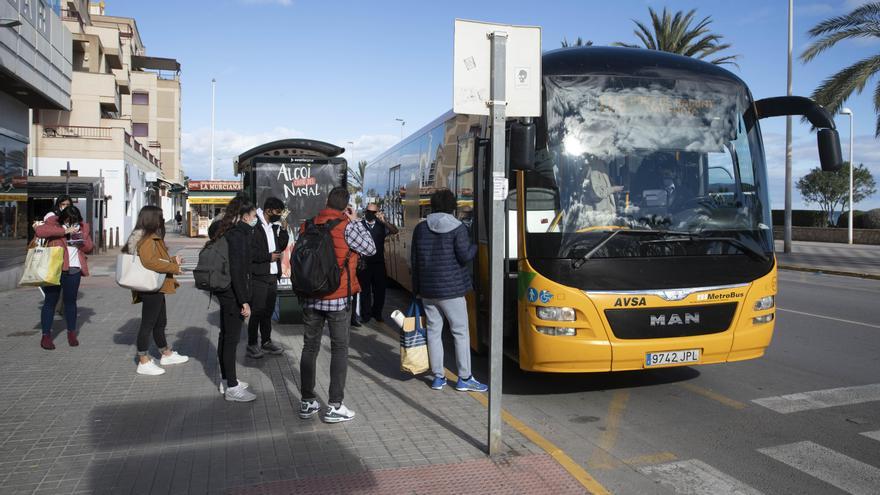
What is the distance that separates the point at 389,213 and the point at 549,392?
7.93 metres

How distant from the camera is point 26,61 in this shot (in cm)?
1422

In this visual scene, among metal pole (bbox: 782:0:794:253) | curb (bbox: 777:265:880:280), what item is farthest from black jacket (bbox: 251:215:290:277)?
metal pole (bbox: 782:0:794:253)

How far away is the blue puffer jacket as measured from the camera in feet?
20.4

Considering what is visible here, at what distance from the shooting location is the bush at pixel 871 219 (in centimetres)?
3687

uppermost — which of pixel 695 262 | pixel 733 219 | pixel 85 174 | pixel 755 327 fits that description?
pixel 85 174

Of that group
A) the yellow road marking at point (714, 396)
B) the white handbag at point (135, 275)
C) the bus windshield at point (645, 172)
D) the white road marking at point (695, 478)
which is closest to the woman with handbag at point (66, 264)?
the white handbag at point (135, 275)

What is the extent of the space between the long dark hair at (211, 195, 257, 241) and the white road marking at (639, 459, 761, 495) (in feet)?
13.3

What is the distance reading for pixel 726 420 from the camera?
5688 millimetres

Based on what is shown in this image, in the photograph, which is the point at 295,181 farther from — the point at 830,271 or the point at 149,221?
the point at 830,271

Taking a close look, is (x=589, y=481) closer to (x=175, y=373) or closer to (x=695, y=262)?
(x=695, y=262)

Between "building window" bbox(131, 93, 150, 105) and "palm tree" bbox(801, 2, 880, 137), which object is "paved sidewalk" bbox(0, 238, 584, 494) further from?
"building window" bbox(131, 93, 150, 105)

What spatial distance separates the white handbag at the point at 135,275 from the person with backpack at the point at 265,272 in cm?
99

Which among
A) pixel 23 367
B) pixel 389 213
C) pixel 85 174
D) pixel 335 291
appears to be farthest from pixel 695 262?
pixel 85 174

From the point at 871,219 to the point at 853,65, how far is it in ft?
62.7
